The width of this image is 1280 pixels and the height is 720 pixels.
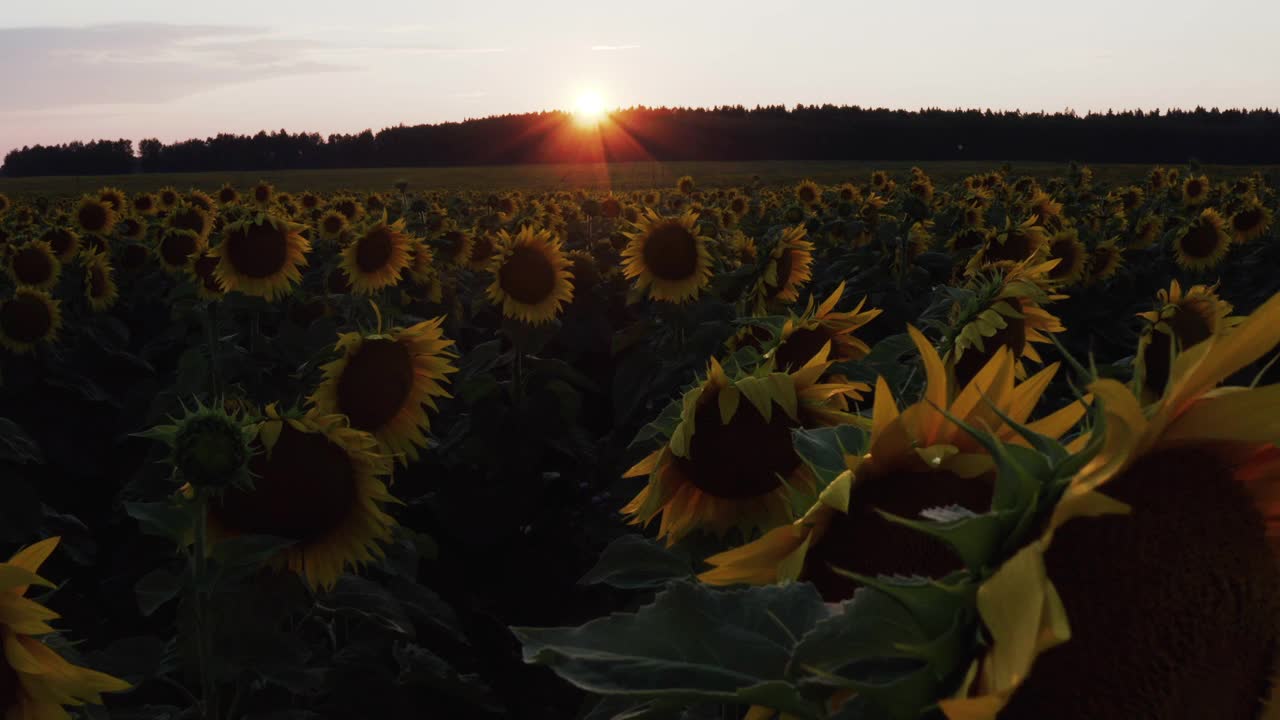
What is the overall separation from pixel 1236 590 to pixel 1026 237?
16.7 feet

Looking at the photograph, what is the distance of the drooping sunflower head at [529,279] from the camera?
614 centimetres

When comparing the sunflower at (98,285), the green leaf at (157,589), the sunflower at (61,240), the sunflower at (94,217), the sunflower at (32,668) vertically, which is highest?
the sunflower at (94,217)

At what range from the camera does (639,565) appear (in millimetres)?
1904

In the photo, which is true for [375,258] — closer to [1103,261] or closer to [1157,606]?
[1103,261]

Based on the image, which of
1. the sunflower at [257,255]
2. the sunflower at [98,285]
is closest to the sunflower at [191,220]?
the sunflower at [98,285]

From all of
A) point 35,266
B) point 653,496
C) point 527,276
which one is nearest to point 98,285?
point 35,266

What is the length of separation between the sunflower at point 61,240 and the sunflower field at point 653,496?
272mm

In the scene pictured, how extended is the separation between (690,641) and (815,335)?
1846 mm

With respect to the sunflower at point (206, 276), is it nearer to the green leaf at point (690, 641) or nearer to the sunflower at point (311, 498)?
the sunflower at point (311, 498)

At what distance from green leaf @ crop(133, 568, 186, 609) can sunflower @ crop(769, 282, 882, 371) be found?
5.07 feet

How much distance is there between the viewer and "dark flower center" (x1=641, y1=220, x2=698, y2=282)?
6.10 meters

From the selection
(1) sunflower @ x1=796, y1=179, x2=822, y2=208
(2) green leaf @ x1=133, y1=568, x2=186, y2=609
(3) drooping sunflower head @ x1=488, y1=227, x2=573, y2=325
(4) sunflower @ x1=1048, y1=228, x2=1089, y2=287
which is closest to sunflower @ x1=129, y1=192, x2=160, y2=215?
(3) drooping sunflower head @ x1=488, y1=227, x2=573, y2=325

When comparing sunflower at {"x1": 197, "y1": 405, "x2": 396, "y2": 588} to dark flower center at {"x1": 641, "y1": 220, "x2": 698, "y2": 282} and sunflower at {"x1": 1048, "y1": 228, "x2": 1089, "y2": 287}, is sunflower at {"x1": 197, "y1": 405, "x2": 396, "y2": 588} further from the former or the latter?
sunflower at {"x1": 1048, "y1": 228, "x2": 1089, "y2": 287}

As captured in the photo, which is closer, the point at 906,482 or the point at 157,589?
the point at 906,482
